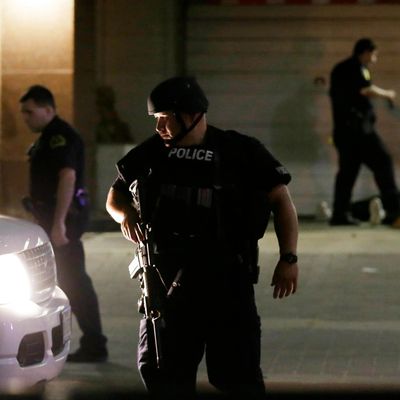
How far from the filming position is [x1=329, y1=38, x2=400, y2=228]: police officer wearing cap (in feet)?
41.1

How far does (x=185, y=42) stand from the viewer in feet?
44.7

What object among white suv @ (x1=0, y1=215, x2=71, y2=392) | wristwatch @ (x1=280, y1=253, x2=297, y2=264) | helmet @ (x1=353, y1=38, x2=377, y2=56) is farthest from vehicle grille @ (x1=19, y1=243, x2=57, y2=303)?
helmet @ (x1=353, y1=38, x2=377, y2=56)

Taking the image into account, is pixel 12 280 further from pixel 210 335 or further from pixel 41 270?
pixel 210 335

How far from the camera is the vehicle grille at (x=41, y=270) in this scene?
6.32 m

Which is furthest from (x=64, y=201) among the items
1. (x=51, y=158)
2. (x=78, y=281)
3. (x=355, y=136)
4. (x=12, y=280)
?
(x=355, y=136)

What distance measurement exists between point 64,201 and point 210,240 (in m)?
2.79

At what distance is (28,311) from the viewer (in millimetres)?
6160

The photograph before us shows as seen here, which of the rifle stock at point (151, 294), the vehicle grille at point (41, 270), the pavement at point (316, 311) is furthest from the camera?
the pavement at point (316, 311)

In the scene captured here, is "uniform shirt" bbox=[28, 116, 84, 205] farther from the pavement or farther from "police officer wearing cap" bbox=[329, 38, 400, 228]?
"police officer wearing cap" bbox=[329, 38, 400, 228]

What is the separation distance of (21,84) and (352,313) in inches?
183

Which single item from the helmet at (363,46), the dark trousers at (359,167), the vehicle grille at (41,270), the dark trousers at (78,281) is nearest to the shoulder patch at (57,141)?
the dark trousers at (78,281)

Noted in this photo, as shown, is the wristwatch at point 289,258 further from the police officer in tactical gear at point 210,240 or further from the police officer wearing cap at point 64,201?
the police officer wearing cap at point 64,201

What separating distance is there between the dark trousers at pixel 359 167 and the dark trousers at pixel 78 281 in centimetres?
506

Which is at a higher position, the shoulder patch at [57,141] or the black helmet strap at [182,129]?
the black helmet strap at [182,129]
